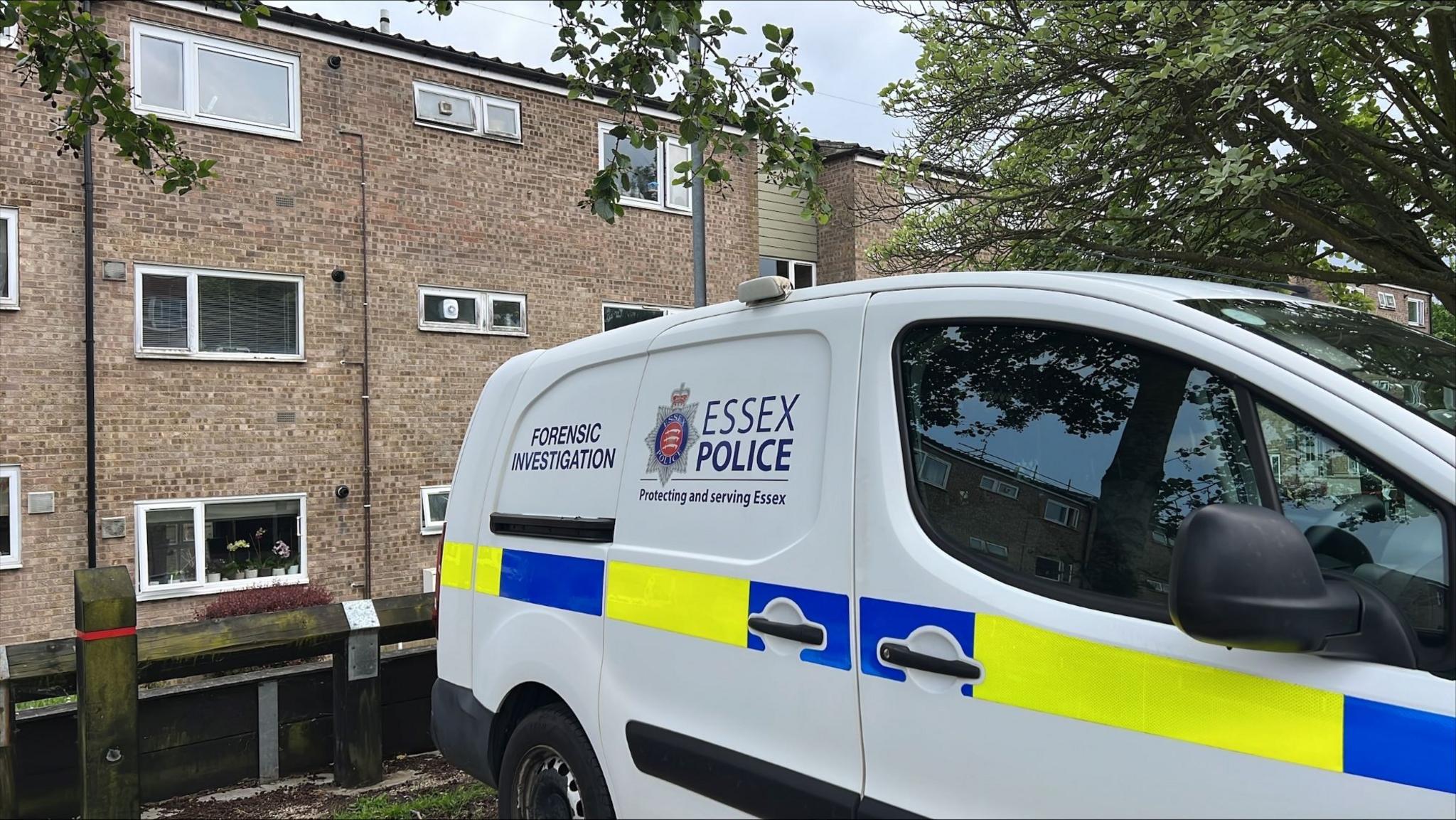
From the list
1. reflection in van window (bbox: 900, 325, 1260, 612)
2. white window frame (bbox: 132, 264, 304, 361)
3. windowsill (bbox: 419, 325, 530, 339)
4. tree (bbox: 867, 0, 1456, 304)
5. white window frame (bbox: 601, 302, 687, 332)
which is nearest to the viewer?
reflection in van window (bbox: 900, 325, 1260, 612)

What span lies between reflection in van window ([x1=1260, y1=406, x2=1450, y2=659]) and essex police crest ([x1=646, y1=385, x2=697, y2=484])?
5.44 ft

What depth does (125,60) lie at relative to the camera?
11312mm

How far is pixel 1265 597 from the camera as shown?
1661 mm

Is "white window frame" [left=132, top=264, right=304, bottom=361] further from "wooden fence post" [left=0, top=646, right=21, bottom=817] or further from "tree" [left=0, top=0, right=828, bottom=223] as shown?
"wooden fence post" [left=0, top=646, right=21, bottom=817]

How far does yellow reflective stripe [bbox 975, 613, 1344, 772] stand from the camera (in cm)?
177

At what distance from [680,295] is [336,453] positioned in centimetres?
575

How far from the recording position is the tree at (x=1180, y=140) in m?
5.79

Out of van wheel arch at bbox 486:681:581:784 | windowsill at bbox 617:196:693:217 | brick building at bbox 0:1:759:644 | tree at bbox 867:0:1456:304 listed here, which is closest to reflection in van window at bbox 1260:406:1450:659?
van wheel arch at bbox 486:681:581:784

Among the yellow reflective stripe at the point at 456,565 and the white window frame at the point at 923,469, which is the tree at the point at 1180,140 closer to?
the white window frame at the point at 923,469

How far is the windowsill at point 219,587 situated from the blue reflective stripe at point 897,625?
11.0 m

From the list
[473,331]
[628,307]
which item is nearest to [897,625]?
[473,331]

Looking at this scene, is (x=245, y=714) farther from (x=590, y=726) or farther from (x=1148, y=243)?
(x=1148, y=243)

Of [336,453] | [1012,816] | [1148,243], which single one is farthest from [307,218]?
[1012,816]

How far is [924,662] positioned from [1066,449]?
1.89 ft
